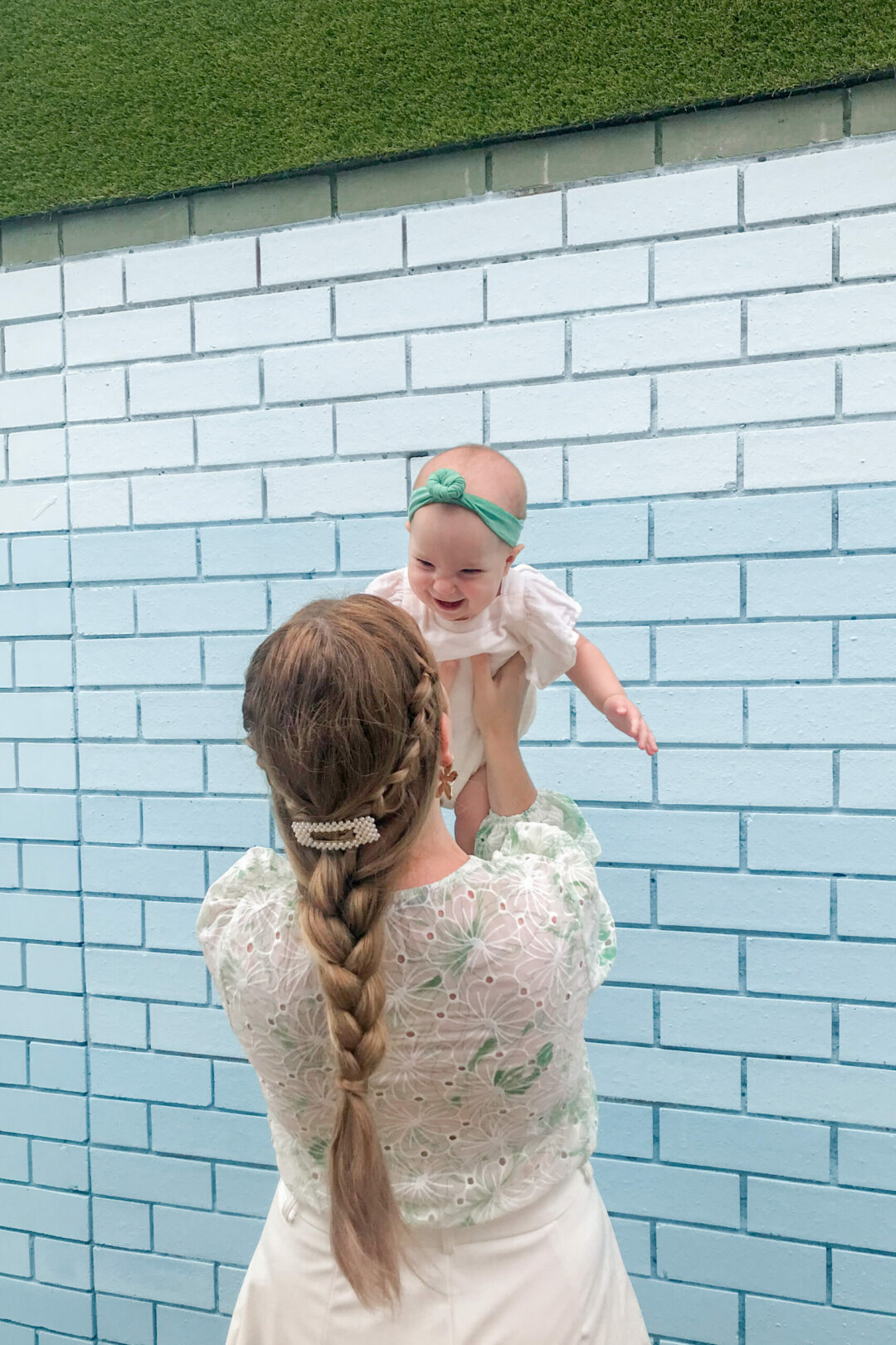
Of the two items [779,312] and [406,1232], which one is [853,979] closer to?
[406,1232]

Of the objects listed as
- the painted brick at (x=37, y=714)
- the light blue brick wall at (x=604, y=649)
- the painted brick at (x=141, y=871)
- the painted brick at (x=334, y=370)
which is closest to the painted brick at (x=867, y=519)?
the light blue brick wall at (x=604, y=649)

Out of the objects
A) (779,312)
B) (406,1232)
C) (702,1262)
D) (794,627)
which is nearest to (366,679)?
(406,1232)

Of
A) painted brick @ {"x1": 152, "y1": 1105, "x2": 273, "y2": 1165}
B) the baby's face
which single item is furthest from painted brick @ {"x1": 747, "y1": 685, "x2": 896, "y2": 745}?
painted brick @ {"x1": 152, "y1": 1105, "x2": 273, "y2": 1165}

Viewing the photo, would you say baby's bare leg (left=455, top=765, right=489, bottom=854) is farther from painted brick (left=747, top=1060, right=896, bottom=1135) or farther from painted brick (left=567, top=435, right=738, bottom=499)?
painted brick (left=747, top=1060, right=896, bottom=1135)

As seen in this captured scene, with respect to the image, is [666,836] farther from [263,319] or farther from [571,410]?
[263,319]

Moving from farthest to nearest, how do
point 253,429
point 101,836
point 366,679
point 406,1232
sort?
point 101,836
point 253,429
point 406,1232
point 366,679

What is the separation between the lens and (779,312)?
215 centimetres

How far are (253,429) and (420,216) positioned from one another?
24.2 inches

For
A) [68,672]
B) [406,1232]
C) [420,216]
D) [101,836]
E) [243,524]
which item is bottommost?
[406,1232]

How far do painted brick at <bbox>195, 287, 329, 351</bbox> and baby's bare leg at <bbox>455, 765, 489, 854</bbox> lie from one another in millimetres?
1210

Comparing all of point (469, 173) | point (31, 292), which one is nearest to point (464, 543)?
point (469, 173)

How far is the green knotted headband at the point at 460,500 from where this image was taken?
65.8 inches

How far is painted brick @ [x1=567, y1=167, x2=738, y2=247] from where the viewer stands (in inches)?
86.0

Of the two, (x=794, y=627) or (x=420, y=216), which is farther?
(x=420, y=216)
